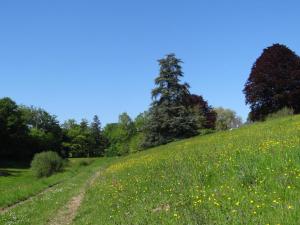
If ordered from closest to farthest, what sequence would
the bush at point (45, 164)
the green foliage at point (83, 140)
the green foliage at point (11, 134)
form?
the bush at point (45, 164), the green foliage at point (11, 134), the green foliage at point (83, 140)

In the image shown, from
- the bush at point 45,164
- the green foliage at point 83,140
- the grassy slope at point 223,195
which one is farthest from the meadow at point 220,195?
the green foliage at point 83,140

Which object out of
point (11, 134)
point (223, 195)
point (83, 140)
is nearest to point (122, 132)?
point (83, 140)

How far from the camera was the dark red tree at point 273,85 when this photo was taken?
64.9 meters

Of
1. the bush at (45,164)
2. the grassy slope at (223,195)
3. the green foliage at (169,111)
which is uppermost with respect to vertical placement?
the green foliage at (169,111)

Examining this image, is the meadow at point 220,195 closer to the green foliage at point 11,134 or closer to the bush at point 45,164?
the bush at point 45,164

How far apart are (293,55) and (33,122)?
105 m

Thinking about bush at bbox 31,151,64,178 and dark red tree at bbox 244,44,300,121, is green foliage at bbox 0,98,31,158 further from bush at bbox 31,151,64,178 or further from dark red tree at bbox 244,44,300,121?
dark red tree at bbox 244,44,300,121

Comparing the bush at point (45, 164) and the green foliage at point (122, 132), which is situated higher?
the green foliage at point (122, 132)

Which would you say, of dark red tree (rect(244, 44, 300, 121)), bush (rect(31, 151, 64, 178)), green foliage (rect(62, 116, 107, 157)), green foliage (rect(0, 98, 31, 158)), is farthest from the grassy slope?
green foliage (rect(62, 116, 107, 157))

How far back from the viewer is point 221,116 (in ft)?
414

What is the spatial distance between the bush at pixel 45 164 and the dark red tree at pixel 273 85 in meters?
27.6

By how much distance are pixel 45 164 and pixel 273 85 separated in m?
32.2

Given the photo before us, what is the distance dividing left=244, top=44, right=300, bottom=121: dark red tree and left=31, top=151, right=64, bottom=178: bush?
27.6 m

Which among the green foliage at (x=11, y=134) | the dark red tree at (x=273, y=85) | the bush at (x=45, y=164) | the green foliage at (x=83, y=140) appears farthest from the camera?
the green foliage at (x=83, y=140)
